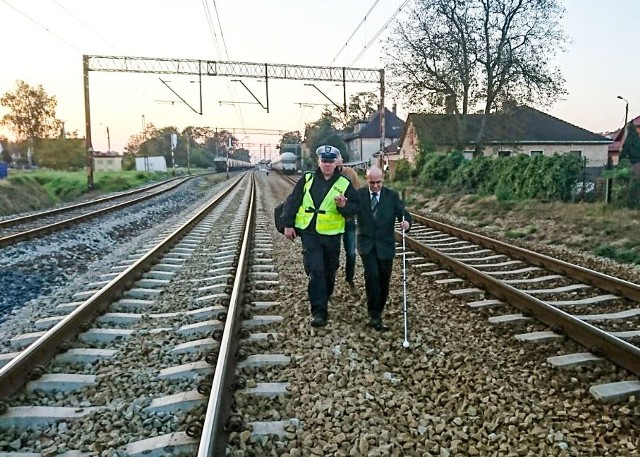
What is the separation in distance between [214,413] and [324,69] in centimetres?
2635

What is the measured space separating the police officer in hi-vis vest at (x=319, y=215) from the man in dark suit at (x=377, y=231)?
169 millimetres

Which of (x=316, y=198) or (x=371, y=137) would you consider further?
(x=371, y=137)

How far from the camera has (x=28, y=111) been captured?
84625 mm

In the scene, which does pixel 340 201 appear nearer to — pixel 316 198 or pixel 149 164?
pixel 316 198

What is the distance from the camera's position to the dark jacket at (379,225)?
556 cm

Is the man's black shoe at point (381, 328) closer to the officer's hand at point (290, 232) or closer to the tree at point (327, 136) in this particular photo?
the officer's hand at point (290, 232)

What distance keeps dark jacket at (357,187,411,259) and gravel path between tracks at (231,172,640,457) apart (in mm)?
837

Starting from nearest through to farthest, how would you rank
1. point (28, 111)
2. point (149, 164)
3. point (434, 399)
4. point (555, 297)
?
point (434, 399) → point (555, 297) → point (149, 164) → point (28, 111)

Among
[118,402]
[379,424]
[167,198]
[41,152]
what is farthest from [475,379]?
[41,152]

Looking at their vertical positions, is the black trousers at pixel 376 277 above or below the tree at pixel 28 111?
below

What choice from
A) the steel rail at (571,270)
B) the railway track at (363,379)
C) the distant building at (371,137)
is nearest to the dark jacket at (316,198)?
the railway track at (363,379)

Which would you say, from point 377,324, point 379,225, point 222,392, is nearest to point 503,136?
point 379,225

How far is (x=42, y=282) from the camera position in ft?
27.3

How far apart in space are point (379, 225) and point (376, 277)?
0.54 m
